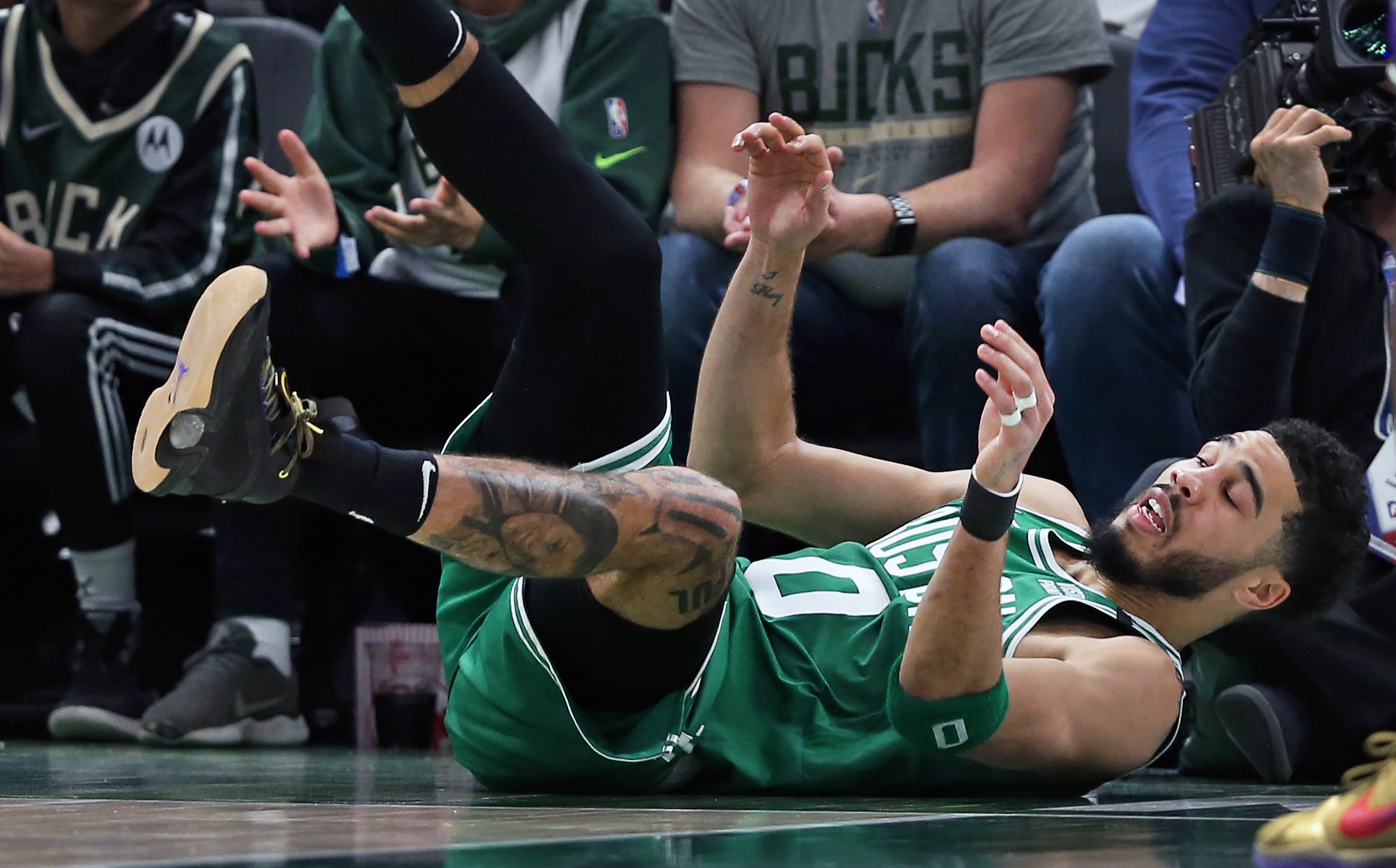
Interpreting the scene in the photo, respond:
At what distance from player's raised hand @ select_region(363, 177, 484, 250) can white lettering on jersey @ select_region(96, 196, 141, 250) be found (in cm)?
67

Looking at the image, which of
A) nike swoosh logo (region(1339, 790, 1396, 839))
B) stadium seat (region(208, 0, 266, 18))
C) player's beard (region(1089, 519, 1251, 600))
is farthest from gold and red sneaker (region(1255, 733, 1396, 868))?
stadium seat (region(208, 0, 266, 18))

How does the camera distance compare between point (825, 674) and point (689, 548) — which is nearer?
point (689, 548)

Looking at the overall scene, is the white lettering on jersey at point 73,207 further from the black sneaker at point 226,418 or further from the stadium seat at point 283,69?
the black sneaker at point 226,418

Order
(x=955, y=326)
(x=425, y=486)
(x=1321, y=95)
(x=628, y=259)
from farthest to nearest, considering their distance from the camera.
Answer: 1. (x=955, y=326)
2. (x=1321, y=95)
3. (x=628, y=259)
4. (x=425, y=486)

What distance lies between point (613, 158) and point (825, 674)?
3.90 ft

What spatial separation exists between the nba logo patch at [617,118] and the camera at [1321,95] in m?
0.90

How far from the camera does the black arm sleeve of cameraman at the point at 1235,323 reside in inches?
82.1

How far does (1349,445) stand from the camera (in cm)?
220

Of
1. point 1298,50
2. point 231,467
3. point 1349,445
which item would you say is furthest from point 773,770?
point 1298,50

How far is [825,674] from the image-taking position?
1.71 meters

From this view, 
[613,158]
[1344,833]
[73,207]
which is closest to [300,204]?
[613,158]

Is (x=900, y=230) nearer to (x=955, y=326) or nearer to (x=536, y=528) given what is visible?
(x=955, y=326)

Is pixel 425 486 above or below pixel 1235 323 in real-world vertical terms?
above

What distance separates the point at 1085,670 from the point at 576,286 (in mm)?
631
